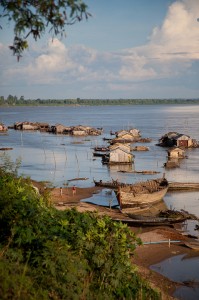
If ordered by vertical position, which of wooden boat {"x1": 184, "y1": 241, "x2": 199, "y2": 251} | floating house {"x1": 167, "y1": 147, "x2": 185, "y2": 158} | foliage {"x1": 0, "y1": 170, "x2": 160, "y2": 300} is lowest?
wooden boat {"x1": 184, "y1": 241, "x2": 199, "y2": 251}

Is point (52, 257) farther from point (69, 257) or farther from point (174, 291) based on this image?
point (174, 291)

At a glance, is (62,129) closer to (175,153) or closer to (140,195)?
(175,153)

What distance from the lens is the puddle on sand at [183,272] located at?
50.1 feet

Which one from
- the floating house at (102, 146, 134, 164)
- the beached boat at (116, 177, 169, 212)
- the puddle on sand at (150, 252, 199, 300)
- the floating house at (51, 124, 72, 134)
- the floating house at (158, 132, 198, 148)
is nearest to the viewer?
the puddle on sand at (150, 252, 199, 300)

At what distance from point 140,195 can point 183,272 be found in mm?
10968

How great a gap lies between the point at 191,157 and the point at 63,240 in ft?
166

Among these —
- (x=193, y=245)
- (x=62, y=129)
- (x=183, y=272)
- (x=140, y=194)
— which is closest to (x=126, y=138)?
(x=62, y=129)

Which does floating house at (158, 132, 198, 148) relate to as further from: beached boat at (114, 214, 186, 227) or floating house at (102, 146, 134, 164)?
beached boat at (114, 214, 186, 227)

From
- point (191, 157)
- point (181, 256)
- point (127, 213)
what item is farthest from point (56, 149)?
point (181, 256)

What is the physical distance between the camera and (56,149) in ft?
209

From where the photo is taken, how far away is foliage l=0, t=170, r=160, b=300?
6938 millimetres

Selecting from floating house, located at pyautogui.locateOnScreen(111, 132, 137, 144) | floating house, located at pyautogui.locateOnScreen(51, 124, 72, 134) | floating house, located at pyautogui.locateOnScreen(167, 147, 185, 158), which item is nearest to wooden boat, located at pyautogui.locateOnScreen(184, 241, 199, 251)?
floating house, located at pyautogui.locateOnScreen(167, 147, 185, 158)

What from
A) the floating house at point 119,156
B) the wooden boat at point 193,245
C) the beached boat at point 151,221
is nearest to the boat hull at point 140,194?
the beached boat at point 151,221

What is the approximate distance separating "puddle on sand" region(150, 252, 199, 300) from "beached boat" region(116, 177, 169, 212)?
8697 mm
